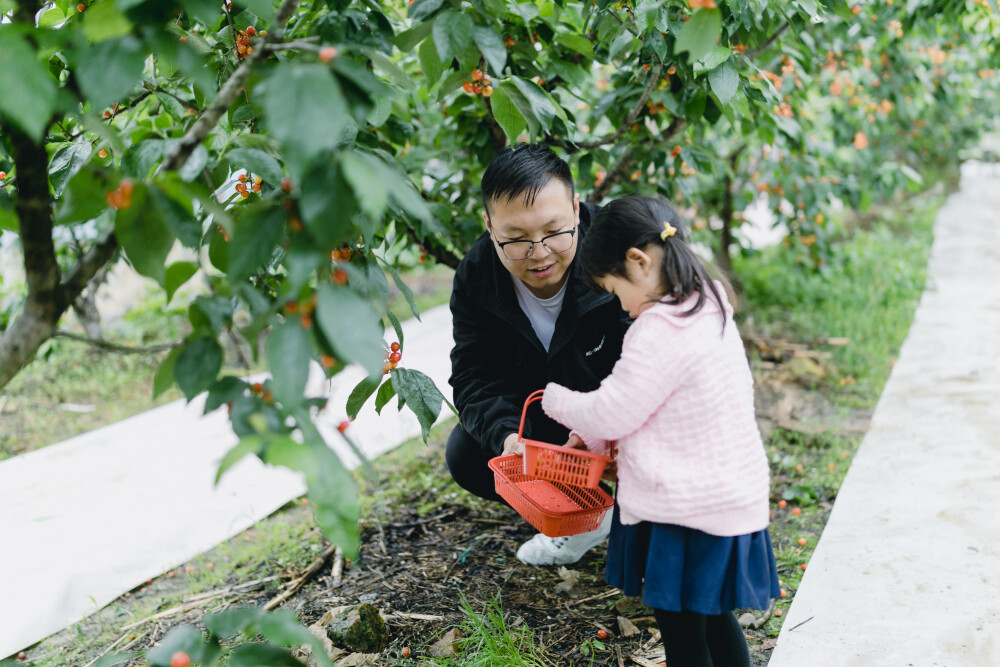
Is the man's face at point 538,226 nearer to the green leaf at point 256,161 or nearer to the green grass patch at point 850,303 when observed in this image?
the green leaf at point 256,161

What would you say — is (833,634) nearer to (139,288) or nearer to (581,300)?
(581,300)

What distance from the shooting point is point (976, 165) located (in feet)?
45.2

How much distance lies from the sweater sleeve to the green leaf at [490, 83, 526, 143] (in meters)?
0.55

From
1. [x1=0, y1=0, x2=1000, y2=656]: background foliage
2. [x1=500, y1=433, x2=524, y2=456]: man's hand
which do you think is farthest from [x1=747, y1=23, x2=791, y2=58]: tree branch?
[x1=500, y1=433, x2=524, y2=456]: man's hand

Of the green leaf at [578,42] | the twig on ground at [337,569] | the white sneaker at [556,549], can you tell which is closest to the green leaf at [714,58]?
the green leaf at [578,42]

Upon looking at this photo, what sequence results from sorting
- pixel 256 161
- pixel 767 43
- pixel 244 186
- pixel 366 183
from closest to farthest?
pixel 366 183
pixel 256 161
pixel 244 186
pixel 767 43

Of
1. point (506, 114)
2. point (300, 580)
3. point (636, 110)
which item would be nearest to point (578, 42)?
point (636, 110)

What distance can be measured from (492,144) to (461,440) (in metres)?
0.86

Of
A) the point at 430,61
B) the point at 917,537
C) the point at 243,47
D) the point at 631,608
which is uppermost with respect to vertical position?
the point at 243,47

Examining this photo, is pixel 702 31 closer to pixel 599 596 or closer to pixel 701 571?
pixel 701 571

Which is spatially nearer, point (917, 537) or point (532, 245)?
A: point (532, 245)

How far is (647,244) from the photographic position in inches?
56.2

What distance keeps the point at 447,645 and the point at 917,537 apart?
1261 millimetres

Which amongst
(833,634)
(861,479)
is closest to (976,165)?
(861,479)
